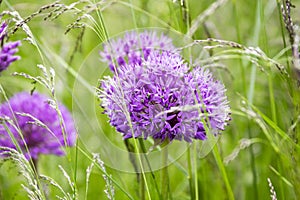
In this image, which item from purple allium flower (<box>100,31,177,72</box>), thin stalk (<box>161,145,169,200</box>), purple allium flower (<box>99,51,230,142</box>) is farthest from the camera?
purple allium flower (<box>100,31,177,72</box>)

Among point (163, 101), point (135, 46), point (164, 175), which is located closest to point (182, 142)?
point (135, 46)

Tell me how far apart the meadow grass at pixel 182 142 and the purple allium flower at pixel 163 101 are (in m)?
0.07

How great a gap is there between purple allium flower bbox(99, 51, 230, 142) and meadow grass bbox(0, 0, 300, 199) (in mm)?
68

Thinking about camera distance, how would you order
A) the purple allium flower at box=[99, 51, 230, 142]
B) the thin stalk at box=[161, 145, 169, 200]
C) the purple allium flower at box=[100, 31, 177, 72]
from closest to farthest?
the purple allium flower at box=[99, 51, 230, 142] < the thin stalk at box=[161, 145, 169, 200] < the purple allium flower at box=[100, 31, 177, 72]

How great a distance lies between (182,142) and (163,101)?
2.87 feet

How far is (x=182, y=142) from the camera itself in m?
1.98

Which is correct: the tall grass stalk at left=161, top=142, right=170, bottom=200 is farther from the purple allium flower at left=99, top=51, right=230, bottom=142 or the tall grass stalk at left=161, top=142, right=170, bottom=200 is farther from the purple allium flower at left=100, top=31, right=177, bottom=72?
the purple allium flower at left=100, top=31, right=177, bottom=72

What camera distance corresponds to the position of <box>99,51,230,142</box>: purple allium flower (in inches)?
44.4

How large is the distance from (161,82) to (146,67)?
59 mm

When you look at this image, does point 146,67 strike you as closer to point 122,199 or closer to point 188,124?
point 188,124

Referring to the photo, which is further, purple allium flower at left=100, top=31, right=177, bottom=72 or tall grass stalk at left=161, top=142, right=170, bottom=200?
purple allium flower at left=100, top=31, right=177, bottom=72

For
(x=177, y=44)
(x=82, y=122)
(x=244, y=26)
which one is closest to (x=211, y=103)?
(x=177, y=44)

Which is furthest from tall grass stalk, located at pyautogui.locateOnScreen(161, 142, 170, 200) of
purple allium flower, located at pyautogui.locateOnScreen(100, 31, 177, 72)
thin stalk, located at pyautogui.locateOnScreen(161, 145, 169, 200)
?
purple allium flower, located at pyautogui.locateOnScreen(100, 31, 177, 72)

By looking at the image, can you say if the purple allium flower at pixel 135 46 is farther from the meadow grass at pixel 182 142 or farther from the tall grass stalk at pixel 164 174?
the tall grass stalk at pixel 164 174
